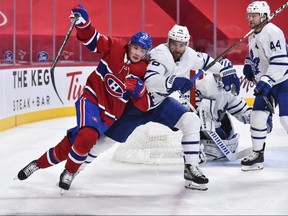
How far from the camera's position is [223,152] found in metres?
4.63

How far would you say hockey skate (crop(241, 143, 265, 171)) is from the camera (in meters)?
4.43

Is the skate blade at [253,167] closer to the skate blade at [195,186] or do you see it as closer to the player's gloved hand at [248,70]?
the player's gloved hand at [248,70]

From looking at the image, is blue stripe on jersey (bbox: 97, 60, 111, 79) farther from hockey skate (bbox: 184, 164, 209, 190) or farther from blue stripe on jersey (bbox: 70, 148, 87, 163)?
hockey skate (bbox: 184, 164, 209, 190)

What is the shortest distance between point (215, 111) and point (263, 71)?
463mm

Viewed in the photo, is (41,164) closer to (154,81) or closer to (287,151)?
(154,81)

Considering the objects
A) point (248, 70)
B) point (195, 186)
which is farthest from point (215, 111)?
point (195, 186)

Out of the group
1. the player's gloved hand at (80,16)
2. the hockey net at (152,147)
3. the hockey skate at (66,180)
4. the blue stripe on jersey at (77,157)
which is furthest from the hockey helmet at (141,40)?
the hockey net at (152,147)

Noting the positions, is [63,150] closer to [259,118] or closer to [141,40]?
[141,40]

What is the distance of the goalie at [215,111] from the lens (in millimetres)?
4668

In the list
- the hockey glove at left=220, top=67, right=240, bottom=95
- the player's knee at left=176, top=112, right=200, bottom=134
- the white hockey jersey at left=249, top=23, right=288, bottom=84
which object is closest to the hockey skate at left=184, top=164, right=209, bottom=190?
the player's knee at left=176, top=112, right=200, bottom=134

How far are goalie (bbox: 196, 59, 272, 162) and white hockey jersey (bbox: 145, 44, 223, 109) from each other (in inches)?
24.0

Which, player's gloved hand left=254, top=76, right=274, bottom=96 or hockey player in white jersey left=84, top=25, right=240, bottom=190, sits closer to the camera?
hockey player in white jersey left=84, top=25, right=240, bottom=190

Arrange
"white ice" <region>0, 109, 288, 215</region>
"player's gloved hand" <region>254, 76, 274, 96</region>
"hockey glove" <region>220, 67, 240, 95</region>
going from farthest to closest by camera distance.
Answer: "player's gloved hand" <region>254, 76, 274, 96</region> < "hockey glove" <region>220, 67, 240, 95</region> < "white ice" <region>0, 109, 288, 215</region>

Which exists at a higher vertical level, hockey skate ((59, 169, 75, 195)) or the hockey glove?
the hockey glove
